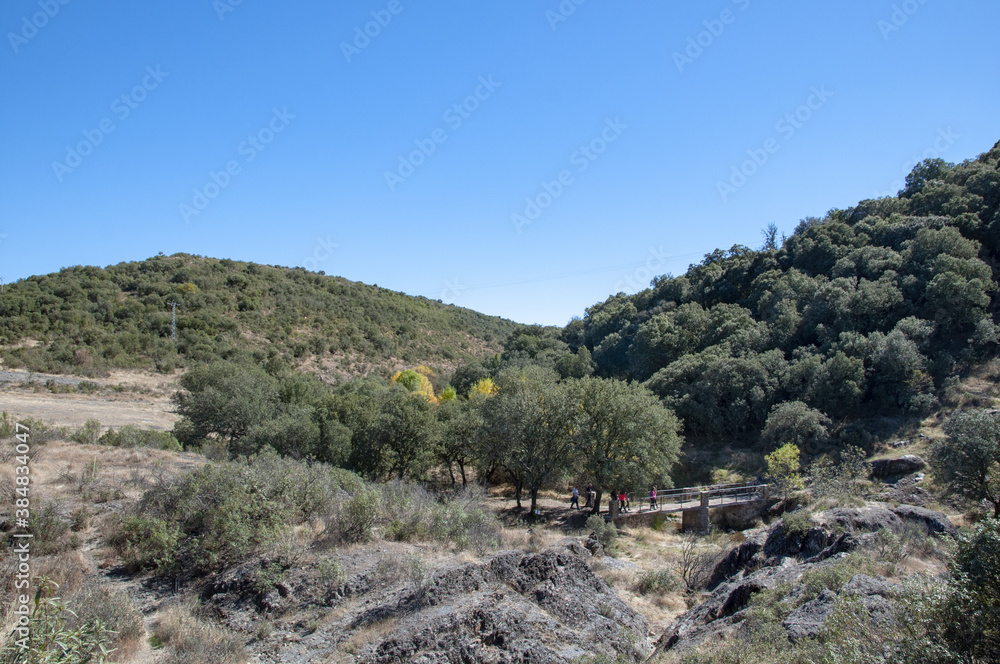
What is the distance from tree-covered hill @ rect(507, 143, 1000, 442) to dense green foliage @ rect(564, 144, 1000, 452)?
9 cm

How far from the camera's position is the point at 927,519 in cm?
1323

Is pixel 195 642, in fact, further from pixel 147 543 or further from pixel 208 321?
pixel 208 321

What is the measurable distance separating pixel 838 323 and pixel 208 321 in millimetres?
57252

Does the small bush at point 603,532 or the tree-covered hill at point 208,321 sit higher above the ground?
the tree-covered hill at point 208,321

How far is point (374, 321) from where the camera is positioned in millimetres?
76188

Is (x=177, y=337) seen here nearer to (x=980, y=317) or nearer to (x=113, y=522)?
(x=113, y=522)

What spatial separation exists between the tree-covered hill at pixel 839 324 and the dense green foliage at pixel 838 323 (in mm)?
89

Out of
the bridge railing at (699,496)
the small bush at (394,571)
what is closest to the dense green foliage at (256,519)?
the small bush at (394,571)

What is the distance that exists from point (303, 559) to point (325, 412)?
1646 centimetres

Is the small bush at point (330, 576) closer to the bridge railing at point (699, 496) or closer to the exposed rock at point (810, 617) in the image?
the exposed rock at point (810, 617)

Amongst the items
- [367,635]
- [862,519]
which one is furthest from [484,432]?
[367,635]

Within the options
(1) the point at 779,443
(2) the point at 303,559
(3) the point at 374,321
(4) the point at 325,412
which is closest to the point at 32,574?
(2) the point at 303,559

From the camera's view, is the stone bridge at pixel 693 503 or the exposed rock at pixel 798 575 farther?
the stone bridge at pixel 693 503

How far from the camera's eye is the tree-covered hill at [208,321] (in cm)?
4441
